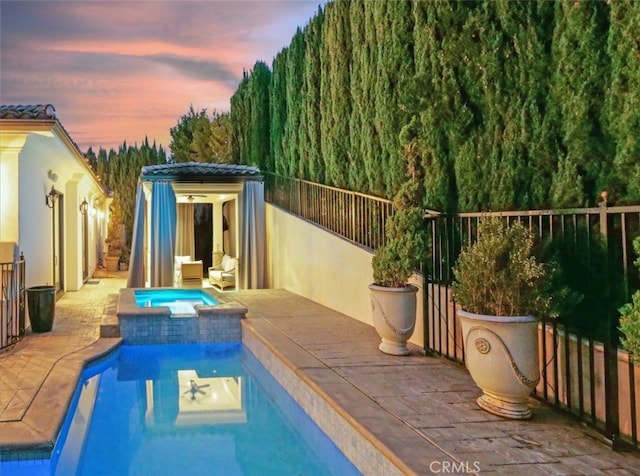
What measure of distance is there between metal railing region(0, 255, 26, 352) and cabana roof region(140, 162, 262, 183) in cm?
549

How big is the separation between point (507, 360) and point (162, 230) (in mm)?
10469

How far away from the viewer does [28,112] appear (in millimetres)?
6715

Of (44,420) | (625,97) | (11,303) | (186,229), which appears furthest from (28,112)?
(186,229)

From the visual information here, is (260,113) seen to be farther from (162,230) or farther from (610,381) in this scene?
(610,381)

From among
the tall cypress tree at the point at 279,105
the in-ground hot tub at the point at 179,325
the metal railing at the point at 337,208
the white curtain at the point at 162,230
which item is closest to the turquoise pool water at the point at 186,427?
the in-ground hot tub at the point at 179,325

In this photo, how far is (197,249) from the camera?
63.7ft

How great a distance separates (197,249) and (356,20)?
1309cm

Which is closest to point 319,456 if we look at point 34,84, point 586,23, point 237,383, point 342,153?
point 237,383

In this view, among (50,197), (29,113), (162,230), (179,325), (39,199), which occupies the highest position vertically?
(29,113)

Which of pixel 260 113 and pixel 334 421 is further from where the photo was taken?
pixel 260 113

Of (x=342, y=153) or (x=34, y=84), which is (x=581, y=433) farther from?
(x=34, y=84)

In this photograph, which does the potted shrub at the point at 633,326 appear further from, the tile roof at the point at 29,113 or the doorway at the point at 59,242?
the doorway at the point at 59,242

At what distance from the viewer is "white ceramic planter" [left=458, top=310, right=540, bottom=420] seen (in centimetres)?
338

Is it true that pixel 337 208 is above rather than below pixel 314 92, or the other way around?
below
